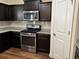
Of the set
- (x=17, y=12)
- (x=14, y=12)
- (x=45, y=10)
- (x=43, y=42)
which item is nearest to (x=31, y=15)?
(x=45, y=10)

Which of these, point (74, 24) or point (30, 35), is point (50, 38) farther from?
point (74, 24)

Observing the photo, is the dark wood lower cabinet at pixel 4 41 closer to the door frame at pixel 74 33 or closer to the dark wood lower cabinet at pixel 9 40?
the dark wood lower cabinet at pixel 9 40

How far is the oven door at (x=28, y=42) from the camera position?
12.3 ft

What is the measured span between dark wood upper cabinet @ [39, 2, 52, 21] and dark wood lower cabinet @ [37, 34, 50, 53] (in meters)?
0.80

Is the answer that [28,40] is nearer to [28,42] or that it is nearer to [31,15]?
[28,42]

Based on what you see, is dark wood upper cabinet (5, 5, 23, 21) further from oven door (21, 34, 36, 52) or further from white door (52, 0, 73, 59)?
white door (52, 0, 73, 59)

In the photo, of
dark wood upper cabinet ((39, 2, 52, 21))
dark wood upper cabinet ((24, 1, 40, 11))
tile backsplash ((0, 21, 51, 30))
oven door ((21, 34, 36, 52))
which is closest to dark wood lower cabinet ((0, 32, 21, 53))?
oven door ((21, 34, 36, 52))

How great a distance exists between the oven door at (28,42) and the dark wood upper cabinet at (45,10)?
3.25ft

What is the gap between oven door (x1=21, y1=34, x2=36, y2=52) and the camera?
3754 mm

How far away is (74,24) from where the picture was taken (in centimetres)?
165

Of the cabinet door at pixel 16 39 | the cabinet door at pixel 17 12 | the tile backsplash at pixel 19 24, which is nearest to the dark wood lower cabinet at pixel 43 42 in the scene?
the tile backsplash at pixel 19 24

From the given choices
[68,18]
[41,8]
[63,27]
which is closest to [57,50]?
[63,27]

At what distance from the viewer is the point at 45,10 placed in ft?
12.2

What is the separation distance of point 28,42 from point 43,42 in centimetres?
72
